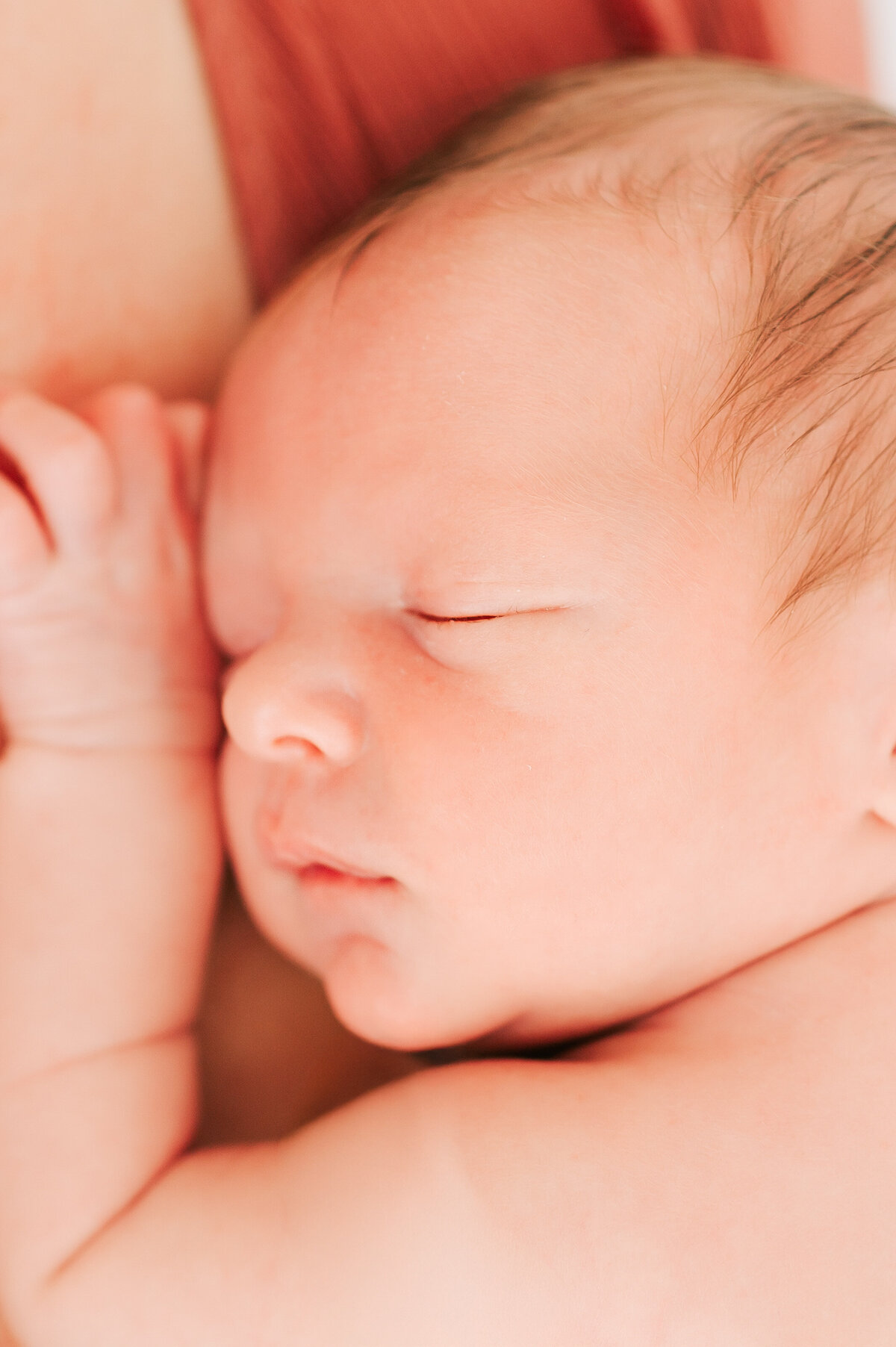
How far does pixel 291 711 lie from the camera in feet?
2.52

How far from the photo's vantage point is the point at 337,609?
81 centimetres

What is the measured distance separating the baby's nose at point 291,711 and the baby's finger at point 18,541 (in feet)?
0.60

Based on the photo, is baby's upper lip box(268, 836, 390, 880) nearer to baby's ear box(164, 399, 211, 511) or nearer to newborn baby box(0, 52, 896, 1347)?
newborn baby box(0, 52, 896, 1347)

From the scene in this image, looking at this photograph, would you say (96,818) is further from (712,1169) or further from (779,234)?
(779,234)

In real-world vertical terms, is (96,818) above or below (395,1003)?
above

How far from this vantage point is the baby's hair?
73 centimetres

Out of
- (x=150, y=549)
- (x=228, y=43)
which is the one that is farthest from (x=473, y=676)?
(x=228, y=43)

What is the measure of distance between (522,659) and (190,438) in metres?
0.38

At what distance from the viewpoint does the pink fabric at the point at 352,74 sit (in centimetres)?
99

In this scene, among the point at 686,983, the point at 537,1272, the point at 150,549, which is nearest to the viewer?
the point at 537,1272

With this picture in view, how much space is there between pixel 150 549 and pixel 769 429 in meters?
0.50

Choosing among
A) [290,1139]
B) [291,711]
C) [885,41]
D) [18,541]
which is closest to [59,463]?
[18,541]

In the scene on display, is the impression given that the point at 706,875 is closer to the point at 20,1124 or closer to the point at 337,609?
the point at 337,609

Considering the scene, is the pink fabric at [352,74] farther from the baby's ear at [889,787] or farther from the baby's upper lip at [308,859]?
the baby's ear at [889,787]
